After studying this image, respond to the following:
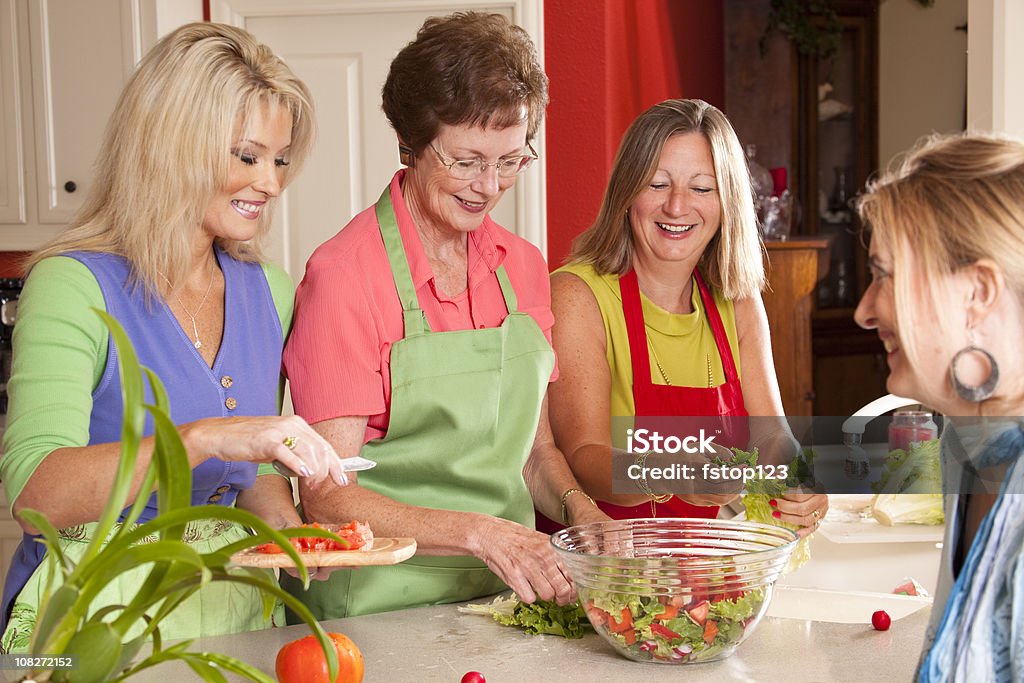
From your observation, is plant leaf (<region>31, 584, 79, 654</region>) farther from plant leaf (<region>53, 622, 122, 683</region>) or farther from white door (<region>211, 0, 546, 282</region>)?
white door (<region>211, 0, 546, 282</region>)

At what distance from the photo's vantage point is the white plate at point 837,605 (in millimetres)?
1743

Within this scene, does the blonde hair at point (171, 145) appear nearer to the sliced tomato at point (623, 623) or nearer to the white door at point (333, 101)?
the sliced tomato at point (623, 623)

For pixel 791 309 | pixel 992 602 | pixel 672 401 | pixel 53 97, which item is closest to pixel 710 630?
pixel 992 602

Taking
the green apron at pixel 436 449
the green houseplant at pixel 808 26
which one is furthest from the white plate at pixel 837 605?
the green houseplant at pixel 808 26

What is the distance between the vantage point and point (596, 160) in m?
3.94

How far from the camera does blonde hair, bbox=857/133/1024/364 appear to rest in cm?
108

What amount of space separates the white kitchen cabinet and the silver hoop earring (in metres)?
3.44

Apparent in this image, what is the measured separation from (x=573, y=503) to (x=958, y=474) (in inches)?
35.7

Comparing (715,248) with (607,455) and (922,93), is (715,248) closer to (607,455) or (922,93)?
(607,455)

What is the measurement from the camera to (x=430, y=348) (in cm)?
195

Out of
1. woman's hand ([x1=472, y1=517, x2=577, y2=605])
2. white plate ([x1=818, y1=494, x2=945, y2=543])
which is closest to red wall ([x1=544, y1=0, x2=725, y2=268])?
white plate ([x1=818, y1=494, x2=945, y2=543])

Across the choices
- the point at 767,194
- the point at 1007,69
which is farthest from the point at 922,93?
the point at 1007,69

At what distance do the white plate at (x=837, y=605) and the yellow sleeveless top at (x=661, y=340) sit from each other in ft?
2.27

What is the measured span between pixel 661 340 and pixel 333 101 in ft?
7.13
